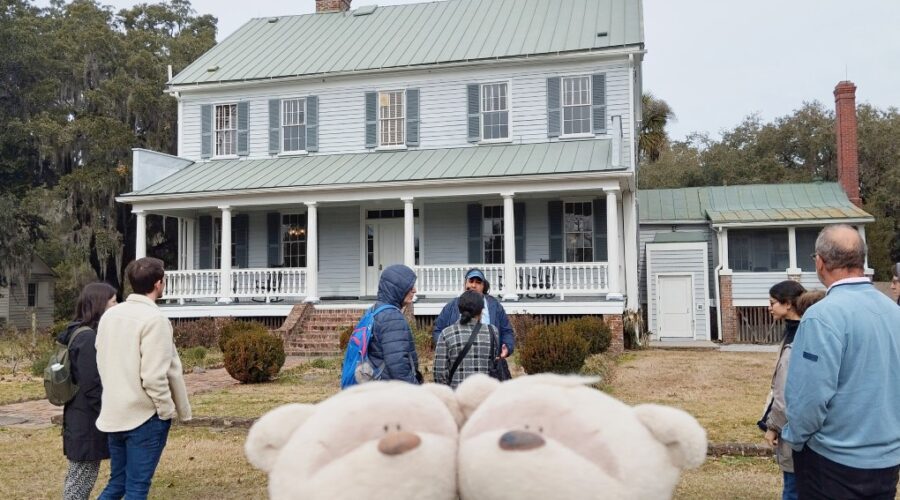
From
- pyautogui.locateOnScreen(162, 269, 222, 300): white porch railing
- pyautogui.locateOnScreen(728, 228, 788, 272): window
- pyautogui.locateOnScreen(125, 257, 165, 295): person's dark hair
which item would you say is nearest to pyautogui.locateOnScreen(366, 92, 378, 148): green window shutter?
pyautogui.locateOnScreen(162, 269, 222, 300): white porch railing

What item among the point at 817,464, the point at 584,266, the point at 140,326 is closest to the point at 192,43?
the point at 584,266

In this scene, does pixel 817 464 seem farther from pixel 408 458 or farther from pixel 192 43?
pixel 192 43

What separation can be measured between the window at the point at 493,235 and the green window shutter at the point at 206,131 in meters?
8.06

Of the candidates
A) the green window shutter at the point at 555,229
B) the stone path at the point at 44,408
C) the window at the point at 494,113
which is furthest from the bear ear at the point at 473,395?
the window at the point at 494,113

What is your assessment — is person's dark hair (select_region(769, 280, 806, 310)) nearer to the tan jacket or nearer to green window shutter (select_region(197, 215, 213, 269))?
the tan jacket

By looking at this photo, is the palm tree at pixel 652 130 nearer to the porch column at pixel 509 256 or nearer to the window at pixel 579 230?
the window at pixel 579 230

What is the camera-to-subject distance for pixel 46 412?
10.3 m

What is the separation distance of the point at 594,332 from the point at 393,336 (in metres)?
10.2

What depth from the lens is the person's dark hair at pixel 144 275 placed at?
14.0ft

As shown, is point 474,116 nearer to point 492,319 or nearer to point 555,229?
point 555,229

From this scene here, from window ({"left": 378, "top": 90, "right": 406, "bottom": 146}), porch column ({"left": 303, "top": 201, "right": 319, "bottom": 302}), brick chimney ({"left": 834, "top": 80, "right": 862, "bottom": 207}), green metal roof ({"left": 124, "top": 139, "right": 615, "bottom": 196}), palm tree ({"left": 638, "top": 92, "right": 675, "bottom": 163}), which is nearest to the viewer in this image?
green metal roof ({"left": 124, "top": 139, "right": 615, "bottom": 196})

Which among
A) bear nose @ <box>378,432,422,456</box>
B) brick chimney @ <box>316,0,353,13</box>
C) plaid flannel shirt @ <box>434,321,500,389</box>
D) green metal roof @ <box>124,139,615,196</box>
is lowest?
plaid flannel shirt @ <box>434,321,500,389</box>

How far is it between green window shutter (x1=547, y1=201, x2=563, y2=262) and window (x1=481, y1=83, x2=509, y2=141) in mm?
2185

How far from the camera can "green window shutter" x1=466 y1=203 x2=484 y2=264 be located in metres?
18.7
